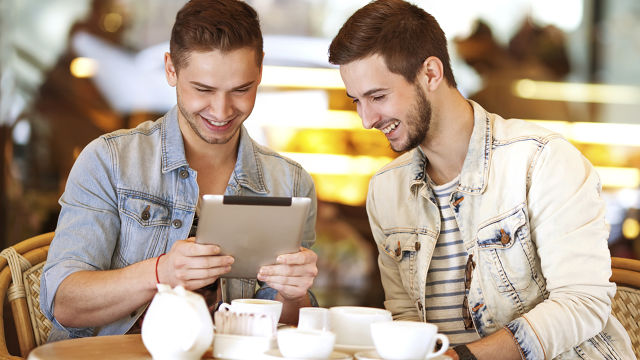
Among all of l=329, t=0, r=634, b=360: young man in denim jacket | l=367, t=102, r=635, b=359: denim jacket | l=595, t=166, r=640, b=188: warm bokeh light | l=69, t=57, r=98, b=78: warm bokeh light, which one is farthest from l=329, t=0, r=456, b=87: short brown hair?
l=595, t=166, r=640, b=188: warm bokeh light

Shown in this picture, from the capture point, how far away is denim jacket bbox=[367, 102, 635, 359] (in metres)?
1.81

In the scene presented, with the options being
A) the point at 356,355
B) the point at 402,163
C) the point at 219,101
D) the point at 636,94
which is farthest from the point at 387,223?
the point at 636,94

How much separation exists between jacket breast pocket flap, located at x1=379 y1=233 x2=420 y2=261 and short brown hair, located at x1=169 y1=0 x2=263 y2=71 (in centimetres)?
65

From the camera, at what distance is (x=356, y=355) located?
1336 mm

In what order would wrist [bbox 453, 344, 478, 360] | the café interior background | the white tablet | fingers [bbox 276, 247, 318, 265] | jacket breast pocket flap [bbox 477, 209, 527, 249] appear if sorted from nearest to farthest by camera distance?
the white tablet < wrist [bbox 453, 344, 478, 360] < fingers [bbox 276, 247, 318, 265] < jacket breast pocket flap [bbox 477, 209, 527, 249] < the café interior background

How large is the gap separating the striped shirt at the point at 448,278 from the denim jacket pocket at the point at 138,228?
773mm

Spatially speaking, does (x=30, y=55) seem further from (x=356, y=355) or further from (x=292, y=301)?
(x=356, y=355)

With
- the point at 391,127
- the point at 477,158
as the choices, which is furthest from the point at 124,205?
the point at 477,158

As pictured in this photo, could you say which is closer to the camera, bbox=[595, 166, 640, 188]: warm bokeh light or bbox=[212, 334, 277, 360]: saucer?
bbox=[212, 334, 277, 360]: saucer

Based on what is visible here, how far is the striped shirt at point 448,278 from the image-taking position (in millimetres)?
2096

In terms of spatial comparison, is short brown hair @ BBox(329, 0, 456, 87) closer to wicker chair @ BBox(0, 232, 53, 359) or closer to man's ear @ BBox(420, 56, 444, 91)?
man's ear @ BBox(420, 56, 444, 91)

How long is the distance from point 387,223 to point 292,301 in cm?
49

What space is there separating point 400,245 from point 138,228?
2.49ft

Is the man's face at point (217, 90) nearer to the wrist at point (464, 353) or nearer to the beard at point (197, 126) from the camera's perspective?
the beard at point (197, 126)
